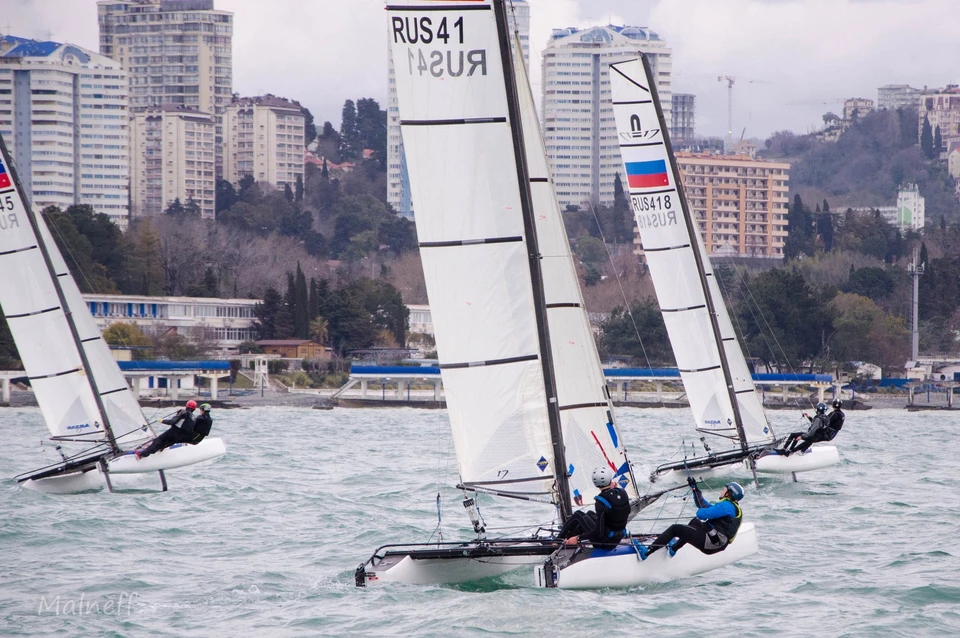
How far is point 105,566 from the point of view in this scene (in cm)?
1288

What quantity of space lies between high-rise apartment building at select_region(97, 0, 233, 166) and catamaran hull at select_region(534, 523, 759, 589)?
14649 cm

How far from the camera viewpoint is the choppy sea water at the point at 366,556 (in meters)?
10.4

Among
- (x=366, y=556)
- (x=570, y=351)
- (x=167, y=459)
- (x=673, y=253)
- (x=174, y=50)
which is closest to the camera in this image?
(x=570, y=351)

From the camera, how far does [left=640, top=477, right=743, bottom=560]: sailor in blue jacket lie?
36.5 ft

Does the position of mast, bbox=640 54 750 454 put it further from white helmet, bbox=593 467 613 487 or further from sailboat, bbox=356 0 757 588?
white helmet, bbox=593 467 613 487

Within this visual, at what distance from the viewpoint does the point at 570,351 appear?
40.4ft

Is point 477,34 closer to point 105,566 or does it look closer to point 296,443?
point 105,566

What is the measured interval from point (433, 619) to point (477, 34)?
487 centimetres

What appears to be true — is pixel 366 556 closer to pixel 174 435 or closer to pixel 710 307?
pixel 174 435

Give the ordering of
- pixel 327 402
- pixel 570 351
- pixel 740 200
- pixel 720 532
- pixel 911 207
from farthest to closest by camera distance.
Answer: pixel 911 207, pixel 740 200, pixel 327 402, pixel 570 351, pixel 720 532

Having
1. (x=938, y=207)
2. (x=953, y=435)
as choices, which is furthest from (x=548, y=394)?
(x=938, y=207)

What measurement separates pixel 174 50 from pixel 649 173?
14281 centimetres

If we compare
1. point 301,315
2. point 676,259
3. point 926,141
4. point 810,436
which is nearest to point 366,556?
point 810,436

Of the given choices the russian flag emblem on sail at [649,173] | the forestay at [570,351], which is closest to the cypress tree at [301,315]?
the russian flag emblem on sail at [649,173]
